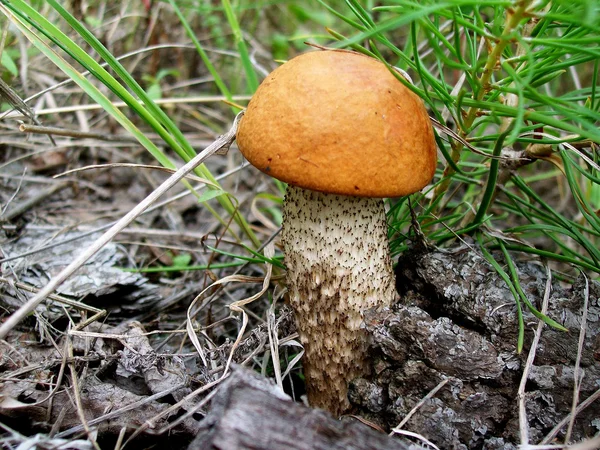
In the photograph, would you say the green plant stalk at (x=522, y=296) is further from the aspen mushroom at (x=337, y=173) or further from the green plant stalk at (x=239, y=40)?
the green plant stalk at (x=239, y=40)

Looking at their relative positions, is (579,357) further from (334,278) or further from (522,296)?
(334,278)

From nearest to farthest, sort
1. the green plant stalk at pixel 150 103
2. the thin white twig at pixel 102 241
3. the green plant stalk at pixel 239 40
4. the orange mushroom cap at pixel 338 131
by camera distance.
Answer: the thin white twig at pixel 102 241 < the orange mushroom cap at pixel 338 131 < the green plant stalk at pixel 150 103 < the green plant stalk at pixel 239 40

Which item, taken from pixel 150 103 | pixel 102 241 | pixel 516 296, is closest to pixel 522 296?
pixel 516 296

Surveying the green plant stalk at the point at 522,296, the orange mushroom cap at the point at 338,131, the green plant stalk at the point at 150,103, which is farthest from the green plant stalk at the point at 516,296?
the green plant stalk at the point at 150,103

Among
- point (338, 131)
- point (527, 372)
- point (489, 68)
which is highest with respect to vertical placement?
point (489, 68)

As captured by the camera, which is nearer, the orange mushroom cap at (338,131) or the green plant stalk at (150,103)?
the orange mushroom cap at (338,131)

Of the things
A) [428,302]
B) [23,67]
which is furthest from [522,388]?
[23,67]

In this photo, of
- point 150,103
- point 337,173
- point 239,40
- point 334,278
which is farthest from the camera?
point 239,40
